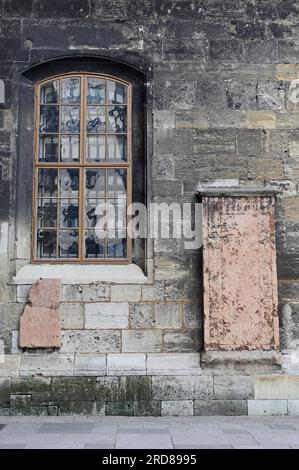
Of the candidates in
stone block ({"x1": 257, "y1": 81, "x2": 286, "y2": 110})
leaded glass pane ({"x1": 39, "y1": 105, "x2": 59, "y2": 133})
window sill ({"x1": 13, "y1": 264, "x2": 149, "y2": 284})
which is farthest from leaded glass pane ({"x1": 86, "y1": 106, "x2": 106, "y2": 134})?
stone block ({"x1": 257, "y1": 81, "x2": 286, "y2": 110})

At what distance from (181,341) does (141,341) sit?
0.46 m

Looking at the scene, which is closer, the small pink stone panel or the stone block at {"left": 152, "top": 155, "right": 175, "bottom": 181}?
the small pink stone panel

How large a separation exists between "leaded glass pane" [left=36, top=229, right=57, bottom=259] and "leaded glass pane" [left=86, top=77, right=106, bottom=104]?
67.3 inches

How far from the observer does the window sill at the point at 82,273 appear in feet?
22.3

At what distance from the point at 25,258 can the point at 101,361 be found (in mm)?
1510

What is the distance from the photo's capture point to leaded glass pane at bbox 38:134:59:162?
284 inches

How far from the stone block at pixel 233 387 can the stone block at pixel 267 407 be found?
111 millimetres

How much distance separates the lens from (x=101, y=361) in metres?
6.62

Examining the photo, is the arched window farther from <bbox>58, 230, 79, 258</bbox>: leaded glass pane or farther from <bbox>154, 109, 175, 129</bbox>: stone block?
<bbox>154, 109, 175, 129</bbox>: stone block

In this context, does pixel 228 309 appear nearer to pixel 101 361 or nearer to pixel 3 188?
pixel 101 361
